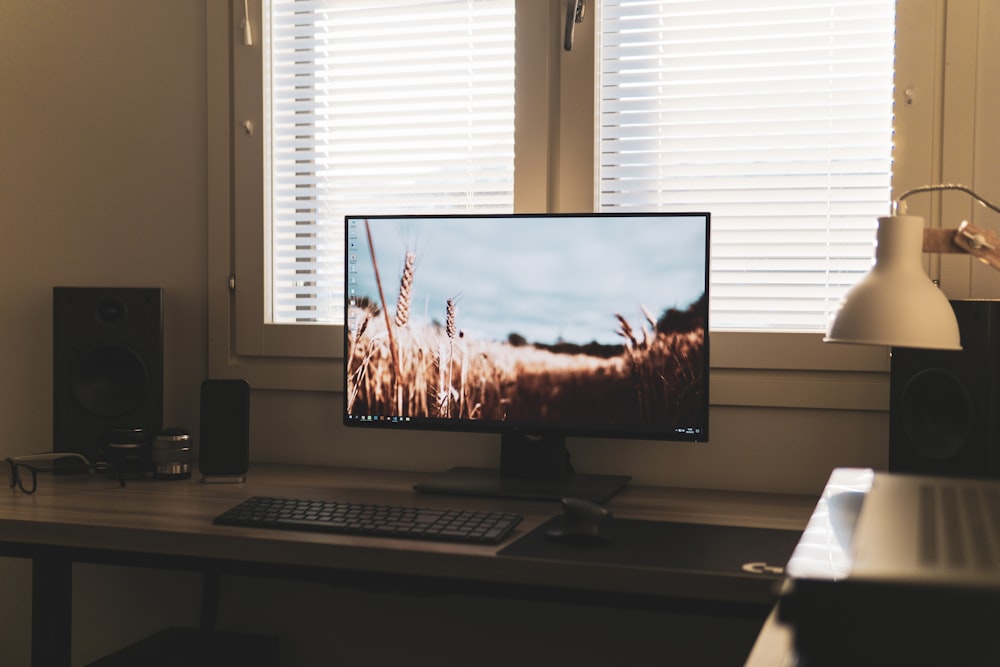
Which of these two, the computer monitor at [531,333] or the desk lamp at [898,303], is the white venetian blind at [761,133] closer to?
the computer monitor at [531,333]

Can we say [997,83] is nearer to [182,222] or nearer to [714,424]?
[714,424]

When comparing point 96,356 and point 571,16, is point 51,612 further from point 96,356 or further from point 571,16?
point 571,16

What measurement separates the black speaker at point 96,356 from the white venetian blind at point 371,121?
0.29 meters

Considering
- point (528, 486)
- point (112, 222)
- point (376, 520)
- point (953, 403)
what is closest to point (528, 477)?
point (528, 486)

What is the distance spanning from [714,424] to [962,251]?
1.97 feet

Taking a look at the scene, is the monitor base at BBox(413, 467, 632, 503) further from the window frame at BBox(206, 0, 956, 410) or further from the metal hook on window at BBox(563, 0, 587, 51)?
the metal hook on window at BBox(563, 0, 587, 51)

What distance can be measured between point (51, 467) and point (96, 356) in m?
0.24

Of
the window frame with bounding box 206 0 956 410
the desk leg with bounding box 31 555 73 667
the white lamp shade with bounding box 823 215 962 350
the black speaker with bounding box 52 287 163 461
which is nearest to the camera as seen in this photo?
the white lamp shade with bounding box 823 215 962 350

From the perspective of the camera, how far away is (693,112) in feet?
6.21

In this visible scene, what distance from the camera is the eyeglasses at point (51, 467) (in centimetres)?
179

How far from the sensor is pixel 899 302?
4.04 feet

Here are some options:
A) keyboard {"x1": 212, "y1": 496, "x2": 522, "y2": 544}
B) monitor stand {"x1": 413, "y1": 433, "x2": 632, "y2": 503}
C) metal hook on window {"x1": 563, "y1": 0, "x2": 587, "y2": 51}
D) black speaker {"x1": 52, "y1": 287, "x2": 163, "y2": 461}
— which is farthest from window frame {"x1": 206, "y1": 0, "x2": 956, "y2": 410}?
keyboard {"x1": 212, "y1": 496, "x2": 522, "y2": 544}

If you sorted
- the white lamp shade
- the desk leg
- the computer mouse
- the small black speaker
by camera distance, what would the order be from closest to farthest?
the white lamp shade → the computer mouse → the desk leg → the small black speaker

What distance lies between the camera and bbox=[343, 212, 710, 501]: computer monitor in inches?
66.8
